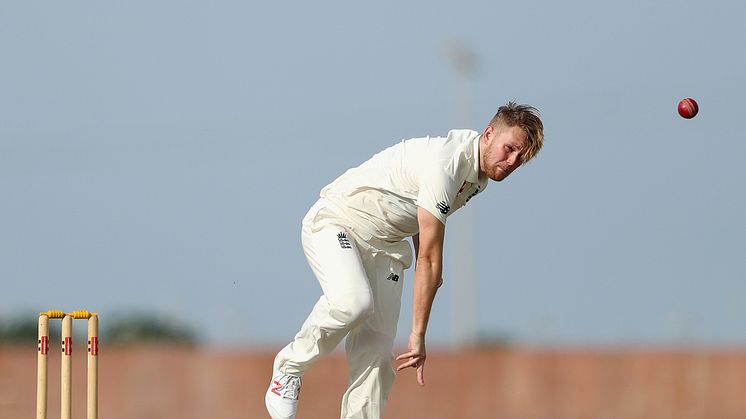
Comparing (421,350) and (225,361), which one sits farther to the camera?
(225,361)

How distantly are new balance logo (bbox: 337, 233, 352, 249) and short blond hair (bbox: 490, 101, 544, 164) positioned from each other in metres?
1.13

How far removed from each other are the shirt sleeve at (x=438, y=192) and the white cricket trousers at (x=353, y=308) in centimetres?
65

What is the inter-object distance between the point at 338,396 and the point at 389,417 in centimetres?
82

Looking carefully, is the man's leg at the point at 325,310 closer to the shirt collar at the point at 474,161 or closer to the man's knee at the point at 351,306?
the man's knee at the point at 351,306

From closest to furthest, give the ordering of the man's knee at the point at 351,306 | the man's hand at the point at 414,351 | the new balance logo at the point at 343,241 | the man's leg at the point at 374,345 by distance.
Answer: the man's hand at the point at 414,351 < the man's knee at the point at 351,306 < the new balance logo at the point at 343,241 < the man's leg at the point at 374,345

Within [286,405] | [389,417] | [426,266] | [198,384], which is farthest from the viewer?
[198,384]

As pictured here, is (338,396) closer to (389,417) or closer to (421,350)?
(389,417)

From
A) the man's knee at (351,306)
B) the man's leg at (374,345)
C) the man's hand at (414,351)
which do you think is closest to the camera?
the man's hand at (414,351)

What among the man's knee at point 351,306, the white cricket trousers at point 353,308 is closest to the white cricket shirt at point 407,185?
the white cricket trousers at point 353,308

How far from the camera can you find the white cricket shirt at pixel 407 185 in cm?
827

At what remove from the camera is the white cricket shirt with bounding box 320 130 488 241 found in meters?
8.27

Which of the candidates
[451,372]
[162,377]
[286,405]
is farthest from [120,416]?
[286,405]

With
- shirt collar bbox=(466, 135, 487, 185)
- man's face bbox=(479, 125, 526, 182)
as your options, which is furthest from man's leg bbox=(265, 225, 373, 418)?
man's face bbox=(479, 125, 526, 182)

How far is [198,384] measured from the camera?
905 inches
